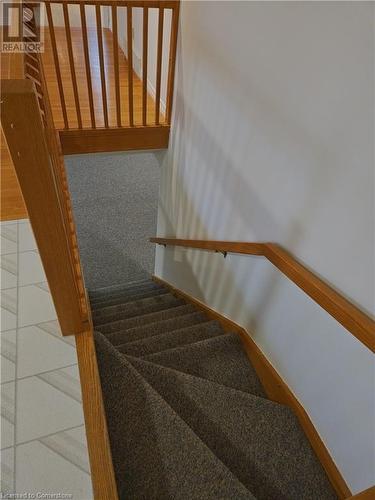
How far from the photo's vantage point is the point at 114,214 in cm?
490

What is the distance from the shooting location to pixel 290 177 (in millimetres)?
1430

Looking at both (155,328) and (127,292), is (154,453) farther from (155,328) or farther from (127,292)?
(127,292)

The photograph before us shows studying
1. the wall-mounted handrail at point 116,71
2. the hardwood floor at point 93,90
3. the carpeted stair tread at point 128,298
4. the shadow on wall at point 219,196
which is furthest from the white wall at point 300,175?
the carpeted stair tread at point 128,298

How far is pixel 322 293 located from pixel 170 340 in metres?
1.21

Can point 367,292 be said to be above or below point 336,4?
below

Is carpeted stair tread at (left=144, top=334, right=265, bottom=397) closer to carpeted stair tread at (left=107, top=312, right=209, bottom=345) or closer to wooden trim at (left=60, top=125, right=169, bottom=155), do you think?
carpeted stair tread at (left=107, top=312, right=209, bottom=345)

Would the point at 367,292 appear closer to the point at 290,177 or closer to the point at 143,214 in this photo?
the point at 290,177

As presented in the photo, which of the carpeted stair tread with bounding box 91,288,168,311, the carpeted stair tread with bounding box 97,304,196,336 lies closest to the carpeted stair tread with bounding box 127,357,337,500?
the carpeted stair tread with bounding box 97,304,196,336

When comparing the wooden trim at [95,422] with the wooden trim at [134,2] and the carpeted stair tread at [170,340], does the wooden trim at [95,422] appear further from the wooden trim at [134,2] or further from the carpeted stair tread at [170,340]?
the wooden trim at [134,2]

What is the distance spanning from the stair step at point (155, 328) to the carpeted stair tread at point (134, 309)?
401 millimetres

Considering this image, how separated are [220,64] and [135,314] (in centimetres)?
198

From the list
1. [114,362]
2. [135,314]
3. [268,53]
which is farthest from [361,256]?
[135,314]

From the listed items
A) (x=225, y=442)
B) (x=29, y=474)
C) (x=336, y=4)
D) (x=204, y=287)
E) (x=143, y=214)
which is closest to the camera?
(x=336, y=4)

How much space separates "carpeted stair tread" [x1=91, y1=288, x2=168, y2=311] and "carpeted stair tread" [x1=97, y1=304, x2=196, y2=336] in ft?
2.27
